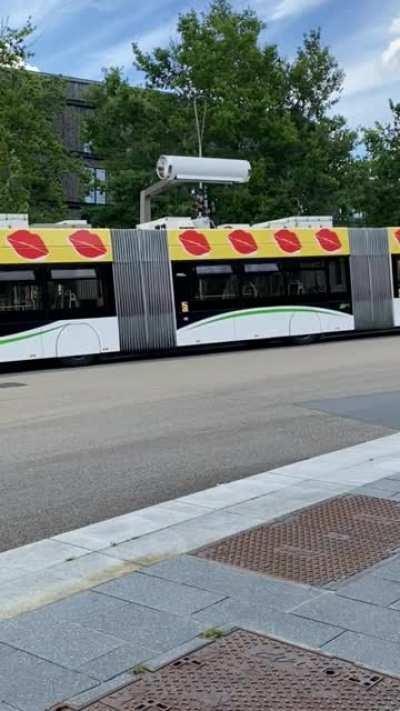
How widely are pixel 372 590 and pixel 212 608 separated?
0.85 m

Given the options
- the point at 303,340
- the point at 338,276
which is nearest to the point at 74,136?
the point at 338,276

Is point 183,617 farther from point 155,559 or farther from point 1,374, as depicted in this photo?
point 1,374

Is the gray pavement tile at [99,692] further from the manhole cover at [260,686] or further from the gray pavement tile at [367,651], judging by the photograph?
the gray pavement tile at [367,651]

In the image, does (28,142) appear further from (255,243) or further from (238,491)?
(238,491)

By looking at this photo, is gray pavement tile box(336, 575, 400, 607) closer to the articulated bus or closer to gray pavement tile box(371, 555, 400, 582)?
gray pavement tile box(371, 555, 400, 582)

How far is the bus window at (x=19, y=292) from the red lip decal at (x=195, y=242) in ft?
14.4

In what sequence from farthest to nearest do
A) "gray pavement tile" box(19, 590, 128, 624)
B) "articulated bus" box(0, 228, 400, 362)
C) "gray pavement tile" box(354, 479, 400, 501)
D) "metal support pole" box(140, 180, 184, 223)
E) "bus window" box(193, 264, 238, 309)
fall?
"metal support pole" box(140, 180, 184, 223) → "bus window" box(193, 264, 238, 309) → "articulated bus" box(0, 228, 400, 362) → "gray pavement tile" box(354, 479, 400, 501) → "gray pavement tile" box(19, 590, 128, 624)

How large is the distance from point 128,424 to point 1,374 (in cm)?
942

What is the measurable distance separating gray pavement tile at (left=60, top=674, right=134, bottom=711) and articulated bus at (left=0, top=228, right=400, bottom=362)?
16438 millimetres

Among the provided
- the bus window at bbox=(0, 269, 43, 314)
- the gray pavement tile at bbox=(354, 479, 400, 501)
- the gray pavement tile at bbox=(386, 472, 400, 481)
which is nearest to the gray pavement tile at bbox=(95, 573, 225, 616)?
the gray pavement tile at bbox=(354, 479, 400, 501)

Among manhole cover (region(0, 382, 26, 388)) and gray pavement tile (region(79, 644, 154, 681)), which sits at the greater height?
manhole cover (region(0, 382, 26, 388))

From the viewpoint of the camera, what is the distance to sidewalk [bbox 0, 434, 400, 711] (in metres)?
3.23

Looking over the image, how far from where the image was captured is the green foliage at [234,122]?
3491cm

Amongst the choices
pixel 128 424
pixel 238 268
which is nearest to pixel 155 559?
pixel 128 424
